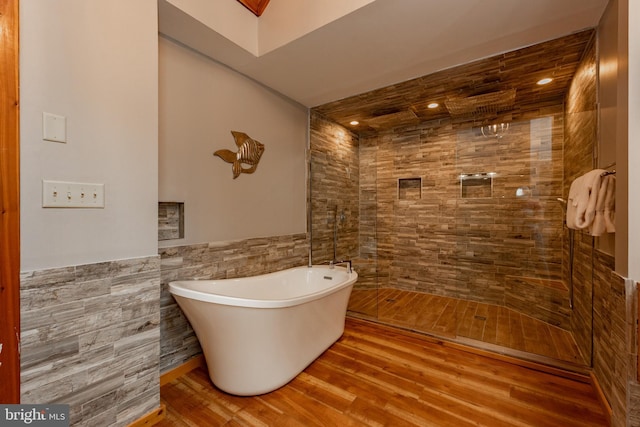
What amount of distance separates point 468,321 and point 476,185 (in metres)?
1.62

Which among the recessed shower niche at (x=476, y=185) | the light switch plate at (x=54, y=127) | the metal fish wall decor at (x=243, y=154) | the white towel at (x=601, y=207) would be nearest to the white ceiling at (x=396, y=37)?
the metal fish wall decor at (x=243, y=154)

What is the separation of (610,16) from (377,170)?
2.72 metres

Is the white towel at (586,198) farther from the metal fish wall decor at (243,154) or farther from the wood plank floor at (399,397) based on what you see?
the metal fish wall decor at (243,154)

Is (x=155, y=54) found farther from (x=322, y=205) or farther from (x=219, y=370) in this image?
(x=322, y=205)

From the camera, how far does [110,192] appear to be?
136cm

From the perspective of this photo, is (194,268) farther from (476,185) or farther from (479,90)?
(476,185)

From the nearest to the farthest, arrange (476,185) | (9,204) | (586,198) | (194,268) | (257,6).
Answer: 1. (9,204)
2. (586,198)
3. (194,268)
4. (257,6)
5. (476,185)

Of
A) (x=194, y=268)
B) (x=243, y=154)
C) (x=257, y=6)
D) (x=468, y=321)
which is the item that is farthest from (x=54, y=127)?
(x=468, y=321)

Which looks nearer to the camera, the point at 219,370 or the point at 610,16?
the point at 610,16

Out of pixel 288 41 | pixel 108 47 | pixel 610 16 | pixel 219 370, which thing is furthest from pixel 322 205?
pixel 610 16

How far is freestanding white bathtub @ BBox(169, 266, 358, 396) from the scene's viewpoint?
1558mm

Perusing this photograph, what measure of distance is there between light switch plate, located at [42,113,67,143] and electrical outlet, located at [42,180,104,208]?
20 cm

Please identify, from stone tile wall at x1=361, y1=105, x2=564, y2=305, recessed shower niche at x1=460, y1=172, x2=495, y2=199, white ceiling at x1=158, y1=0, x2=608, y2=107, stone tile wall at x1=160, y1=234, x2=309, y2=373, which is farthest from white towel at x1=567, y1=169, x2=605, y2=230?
stone tile wall at x1=160, y1=234, x2=309, y2=373

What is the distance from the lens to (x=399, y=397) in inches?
65.9
